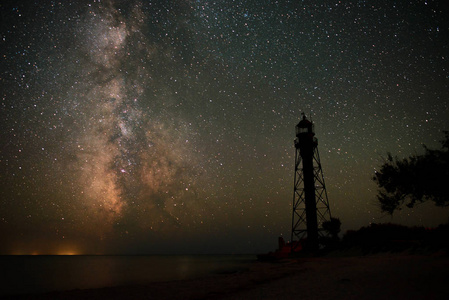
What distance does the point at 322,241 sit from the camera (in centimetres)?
2939

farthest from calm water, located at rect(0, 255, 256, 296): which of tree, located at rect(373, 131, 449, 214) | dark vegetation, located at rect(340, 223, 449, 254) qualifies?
tree, located at rect(373, 131, 449, 214)

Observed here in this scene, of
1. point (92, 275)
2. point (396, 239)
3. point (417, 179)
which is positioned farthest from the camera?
point (92, 275)

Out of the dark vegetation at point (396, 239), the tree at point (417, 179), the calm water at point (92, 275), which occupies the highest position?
the tree at point (417, 179)

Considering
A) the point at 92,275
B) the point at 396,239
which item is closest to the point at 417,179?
the point at 396,239

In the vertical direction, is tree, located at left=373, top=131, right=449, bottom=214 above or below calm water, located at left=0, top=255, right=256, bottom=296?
above

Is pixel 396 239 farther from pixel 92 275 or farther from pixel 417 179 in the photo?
pixel 92 275

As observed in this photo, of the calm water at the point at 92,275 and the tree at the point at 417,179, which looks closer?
the tree at the point at 417,179

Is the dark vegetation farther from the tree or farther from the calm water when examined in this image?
the calm water

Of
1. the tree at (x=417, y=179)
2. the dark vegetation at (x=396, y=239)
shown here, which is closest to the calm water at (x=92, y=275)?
the dark vegetation at (x=396, y=239)

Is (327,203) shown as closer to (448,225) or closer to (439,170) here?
(448,225)

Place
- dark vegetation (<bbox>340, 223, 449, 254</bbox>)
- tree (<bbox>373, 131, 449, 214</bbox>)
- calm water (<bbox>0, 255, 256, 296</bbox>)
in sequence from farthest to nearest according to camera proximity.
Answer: calm water (<bbox>0, 255, 256, 296</bbox>), dark vegetation (<bbox>340, 223, 449, 254</bbox>), tree (<bbox>373, 131, 449, 214</bbox>)

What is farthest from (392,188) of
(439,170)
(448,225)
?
(448,225)

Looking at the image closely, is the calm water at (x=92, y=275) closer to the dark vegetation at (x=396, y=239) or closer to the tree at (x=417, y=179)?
the dark vegetation at (x=396, y=239)

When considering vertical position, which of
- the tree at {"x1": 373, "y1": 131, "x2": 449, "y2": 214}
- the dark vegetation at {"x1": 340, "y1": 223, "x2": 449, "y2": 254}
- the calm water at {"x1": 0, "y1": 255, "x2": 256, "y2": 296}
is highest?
the tree at {"x1": 373, "y1": 131, "x2": 449, "y2": 214}
